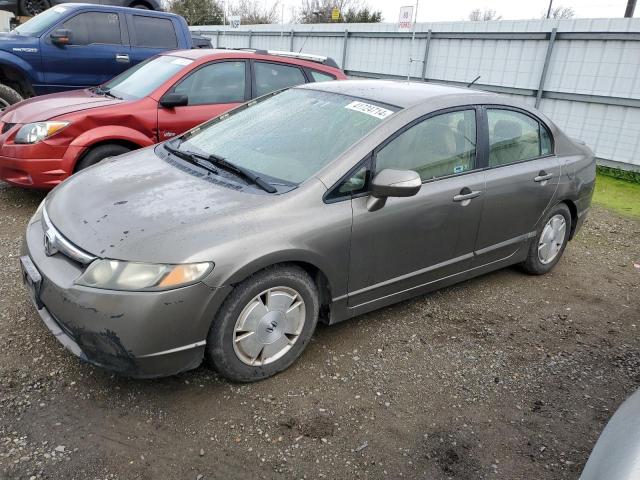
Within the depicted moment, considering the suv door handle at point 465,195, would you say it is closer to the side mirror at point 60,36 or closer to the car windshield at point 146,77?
the car windshield at point 146,77

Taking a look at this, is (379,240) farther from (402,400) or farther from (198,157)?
(198,157)

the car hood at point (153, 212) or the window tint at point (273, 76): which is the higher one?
the window tint at point (273, 76)

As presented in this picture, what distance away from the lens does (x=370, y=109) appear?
335 cm

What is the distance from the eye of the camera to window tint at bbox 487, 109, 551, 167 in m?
3.82

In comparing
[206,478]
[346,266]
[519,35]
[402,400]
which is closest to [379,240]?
[346,266]

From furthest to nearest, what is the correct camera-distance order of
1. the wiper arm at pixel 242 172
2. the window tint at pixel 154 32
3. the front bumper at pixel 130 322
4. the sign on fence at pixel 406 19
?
the sign on fence at pixel 406 19 < the window tint at pixel 154 32 < the wiper arm at pixel 242 172 < the front bumper at pixel 130 322

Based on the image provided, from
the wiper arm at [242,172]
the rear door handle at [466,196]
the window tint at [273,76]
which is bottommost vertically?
the rear door handle at [466,196]

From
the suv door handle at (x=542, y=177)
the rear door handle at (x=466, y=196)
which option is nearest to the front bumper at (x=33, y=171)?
the rear door handle at (x=466, y=196)

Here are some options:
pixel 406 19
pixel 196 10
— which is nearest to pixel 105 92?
pixel 406 19

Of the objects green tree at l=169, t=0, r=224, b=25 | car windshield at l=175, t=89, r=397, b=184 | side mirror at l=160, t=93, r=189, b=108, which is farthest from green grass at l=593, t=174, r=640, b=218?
green tree at l=169, t=0, r=224, b=25

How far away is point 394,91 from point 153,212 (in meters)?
1.89

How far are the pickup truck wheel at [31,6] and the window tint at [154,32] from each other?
20.6ft

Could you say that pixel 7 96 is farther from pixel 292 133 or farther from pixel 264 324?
pixel 264 324

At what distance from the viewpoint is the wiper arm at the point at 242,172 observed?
114 inches
